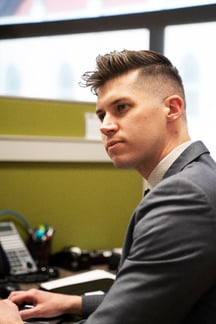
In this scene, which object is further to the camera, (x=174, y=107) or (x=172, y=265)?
(x=174, y=107)

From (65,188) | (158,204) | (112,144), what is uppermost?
(112,144)

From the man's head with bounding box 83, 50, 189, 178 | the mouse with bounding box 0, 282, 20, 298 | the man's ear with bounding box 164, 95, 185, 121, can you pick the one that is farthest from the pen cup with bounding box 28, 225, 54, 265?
the man's ear with bounding box 164, 95, 185, 121

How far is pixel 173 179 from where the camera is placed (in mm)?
850

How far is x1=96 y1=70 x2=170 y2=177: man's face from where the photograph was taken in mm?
1051

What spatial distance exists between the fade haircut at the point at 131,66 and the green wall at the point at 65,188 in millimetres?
778

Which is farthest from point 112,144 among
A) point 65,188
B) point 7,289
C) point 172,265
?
point 65,188

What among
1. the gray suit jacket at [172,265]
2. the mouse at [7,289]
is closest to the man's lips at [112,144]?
the gray suit jacket at [172,265]

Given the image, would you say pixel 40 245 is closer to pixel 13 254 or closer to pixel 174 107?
pixel 13 254

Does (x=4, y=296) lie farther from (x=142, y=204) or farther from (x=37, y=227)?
(x=142, y=204)

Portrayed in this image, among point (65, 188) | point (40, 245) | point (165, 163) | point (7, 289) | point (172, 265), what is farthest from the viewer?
point (65, 188)

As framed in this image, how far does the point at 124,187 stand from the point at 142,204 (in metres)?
1.19

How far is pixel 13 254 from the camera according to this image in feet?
5.56

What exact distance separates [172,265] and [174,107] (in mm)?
Result: 447

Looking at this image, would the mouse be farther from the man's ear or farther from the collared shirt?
the man's ear
